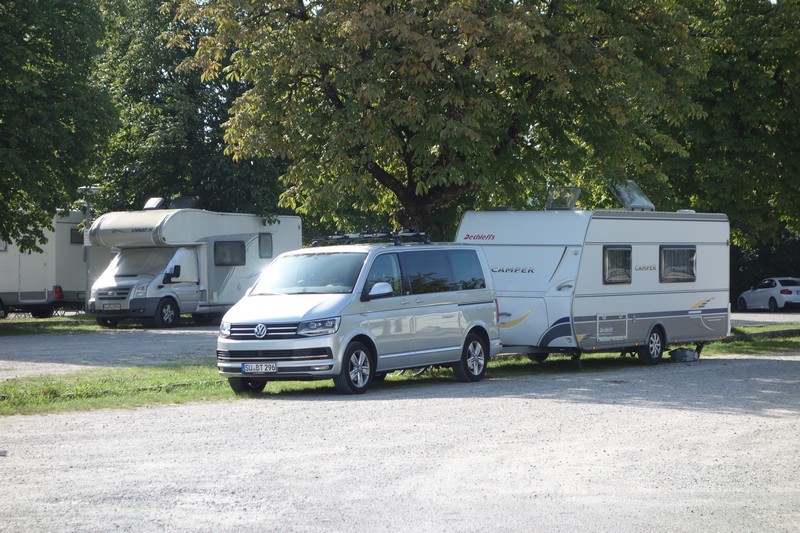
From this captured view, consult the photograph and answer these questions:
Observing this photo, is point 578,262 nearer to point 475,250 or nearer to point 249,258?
point 475,250

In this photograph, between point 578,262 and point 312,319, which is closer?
point 312,319

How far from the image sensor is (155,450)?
1061 centimetres

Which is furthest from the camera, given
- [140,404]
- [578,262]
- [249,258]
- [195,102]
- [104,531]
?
A: [195,102]

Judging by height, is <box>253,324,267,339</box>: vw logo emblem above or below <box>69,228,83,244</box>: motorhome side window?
below

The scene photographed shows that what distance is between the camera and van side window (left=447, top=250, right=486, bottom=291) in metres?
18.2

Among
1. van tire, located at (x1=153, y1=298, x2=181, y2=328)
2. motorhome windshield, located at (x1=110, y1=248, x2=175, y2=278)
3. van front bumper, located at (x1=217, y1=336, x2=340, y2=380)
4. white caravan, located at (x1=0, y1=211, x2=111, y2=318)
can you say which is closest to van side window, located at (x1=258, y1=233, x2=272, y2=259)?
motorhome windshield, located at (x1=110, y1=248, x2=175, y2=278)

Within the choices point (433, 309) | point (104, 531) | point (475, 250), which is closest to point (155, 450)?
point (104, 531)

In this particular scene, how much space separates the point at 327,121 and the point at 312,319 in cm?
695

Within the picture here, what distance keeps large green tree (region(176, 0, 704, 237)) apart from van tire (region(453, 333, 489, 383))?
3.67m

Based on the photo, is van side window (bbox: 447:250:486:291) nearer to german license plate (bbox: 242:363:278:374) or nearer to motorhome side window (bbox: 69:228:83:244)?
german license plate (bbox: 242:363:278:374)

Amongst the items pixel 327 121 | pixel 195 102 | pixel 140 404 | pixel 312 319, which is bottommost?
pixel 140 404

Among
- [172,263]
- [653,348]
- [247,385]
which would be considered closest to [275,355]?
[247,385]

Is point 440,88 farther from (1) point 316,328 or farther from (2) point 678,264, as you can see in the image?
(1) point 316,328

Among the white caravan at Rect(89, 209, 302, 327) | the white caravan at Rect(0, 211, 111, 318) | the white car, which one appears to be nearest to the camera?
the white caravan at Rect(89, 209, 302, 327)
